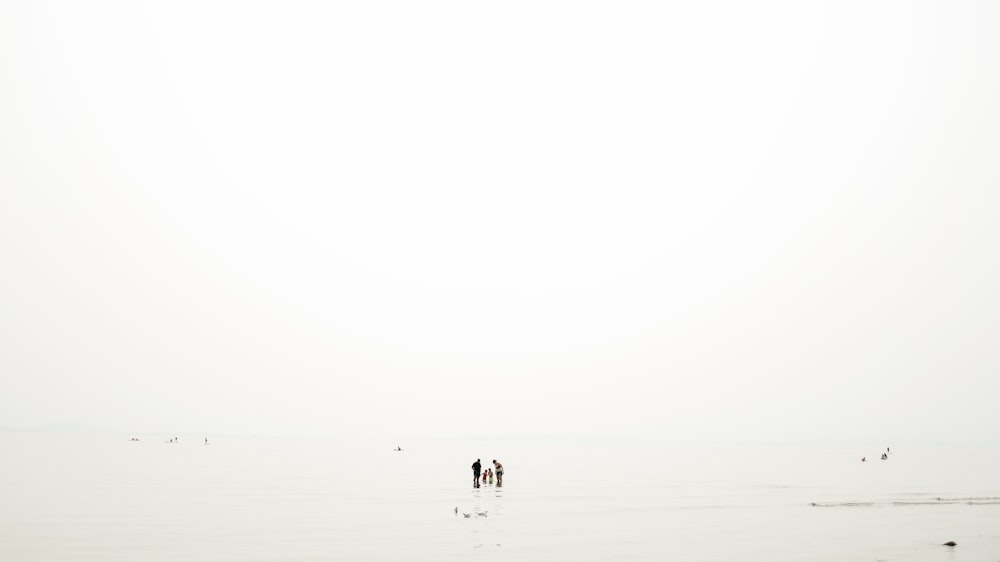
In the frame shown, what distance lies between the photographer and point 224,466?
95.0 metres

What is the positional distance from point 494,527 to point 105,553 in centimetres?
1600

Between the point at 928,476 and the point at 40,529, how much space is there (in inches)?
3310

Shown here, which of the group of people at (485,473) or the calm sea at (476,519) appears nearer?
the calm sea at (476,519)

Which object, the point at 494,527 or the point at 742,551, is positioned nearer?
the point at 742,551

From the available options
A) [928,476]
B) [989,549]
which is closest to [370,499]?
[989,549]

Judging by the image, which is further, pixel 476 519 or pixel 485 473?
pixel 485 473

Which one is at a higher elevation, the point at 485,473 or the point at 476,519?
the point at 485,473

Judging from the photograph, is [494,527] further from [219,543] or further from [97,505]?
[97,505]

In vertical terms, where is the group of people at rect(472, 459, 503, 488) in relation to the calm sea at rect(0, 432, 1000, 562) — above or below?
above

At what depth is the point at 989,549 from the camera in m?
33.8

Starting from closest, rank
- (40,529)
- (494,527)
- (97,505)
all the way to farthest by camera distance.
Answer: (40,529) → (494,527) → (97,505)

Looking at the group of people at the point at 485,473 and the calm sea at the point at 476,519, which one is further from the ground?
the group of people at the point at 485,473

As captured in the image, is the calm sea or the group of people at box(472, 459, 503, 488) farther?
the group of people at box(472, 459, 503, 488)

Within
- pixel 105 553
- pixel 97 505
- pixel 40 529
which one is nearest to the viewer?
pixel 105 553
